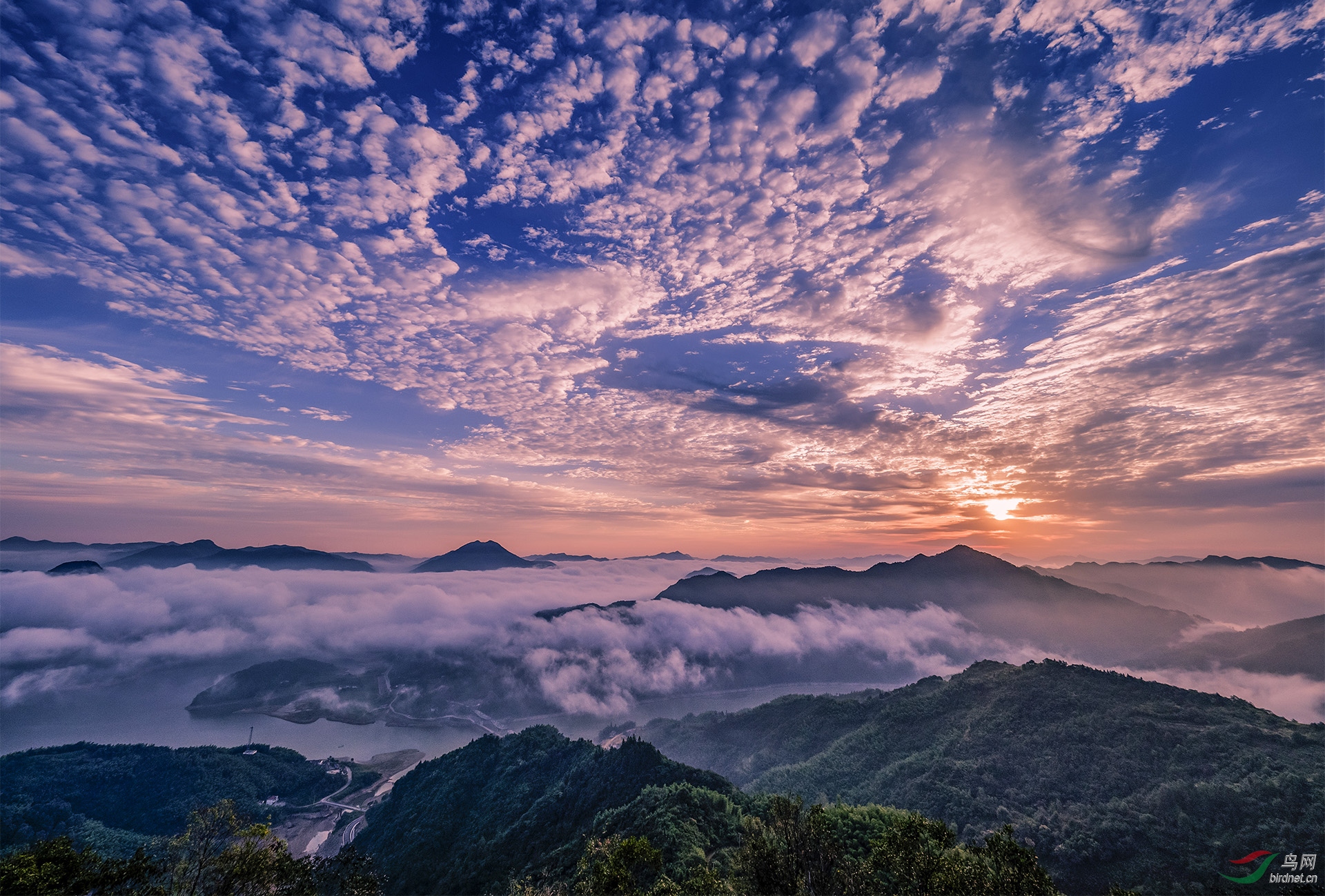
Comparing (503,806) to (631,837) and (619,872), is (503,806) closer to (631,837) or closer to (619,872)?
(631,837)

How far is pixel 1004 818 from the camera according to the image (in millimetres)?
118938

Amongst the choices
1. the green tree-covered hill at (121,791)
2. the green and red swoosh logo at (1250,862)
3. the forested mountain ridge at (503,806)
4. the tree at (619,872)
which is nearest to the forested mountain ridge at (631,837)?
the tree at (619,872)

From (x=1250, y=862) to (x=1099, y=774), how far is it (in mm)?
49449

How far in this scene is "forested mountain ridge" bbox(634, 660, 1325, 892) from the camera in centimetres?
9231

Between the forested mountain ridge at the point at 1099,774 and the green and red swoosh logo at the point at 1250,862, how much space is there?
4.46 ft

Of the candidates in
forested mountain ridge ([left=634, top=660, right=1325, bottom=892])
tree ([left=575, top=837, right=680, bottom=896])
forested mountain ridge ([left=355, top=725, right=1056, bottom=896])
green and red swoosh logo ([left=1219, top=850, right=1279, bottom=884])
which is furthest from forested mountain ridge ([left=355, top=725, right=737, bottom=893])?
green and red swoosh logo ([left=1219, top=850, right=1279, bottom=884])

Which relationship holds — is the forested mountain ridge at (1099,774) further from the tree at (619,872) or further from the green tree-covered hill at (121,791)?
the green tree-covered hill at (121,791)

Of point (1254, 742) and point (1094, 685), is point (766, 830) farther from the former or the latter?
point (1094, 685)

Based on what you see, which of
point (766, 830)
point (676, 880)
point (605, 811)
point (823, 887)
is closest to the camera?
point (823, 887)

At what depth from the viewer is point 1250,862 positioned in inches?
3381

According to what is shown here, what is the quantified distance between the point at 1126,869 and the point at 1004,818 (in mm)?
30315

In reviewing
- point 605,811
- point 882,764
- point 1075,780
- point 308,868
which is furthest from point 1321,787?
point 308,868

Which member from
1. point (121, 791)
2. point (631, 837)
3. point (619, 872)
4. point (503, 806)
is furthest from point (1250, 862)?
point (121, 791)

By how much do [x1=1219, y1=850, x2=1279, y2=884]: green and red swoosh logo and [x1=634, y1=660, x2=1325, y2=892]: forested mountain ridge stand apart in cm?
136
